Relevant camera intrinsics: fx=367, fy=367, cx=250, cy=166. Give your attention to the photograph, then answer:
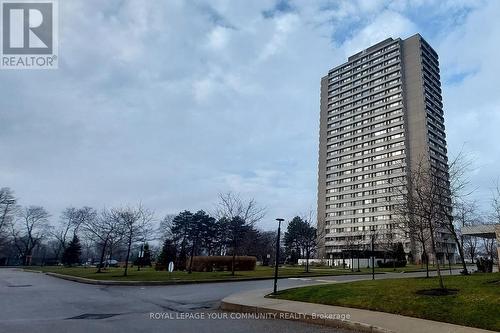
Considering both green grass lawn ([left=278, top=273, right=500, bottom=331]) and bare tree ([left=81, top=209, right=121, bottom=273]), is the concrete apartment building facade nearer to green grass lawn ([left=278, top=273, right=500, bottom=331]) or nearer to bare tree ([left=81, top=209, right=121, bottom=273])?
Answer: bare tree ([left=81, top=209, right=121, bottom=273])

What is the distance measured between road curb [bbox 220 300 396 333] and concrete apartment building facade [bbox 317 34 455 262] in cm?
9277

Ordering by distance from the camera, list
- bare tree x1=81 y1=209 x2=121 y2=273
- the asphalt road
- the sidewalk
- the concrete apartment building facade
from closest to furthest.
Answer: the sidewalk, the asphalt road, bare tree x1=81 y1=209 x2=121 y2=273, the concrete apartment building facade

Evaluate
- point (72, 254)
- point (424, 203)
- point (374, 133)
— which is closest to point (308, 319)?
point (424, 203)

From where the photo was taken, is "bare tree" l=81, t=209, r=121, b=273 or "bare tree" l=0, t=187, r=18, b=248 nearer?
"bare tree" l=81, t=209, r=121, b=273

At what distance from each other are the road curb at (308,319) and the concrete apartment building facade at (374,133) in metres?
92.8

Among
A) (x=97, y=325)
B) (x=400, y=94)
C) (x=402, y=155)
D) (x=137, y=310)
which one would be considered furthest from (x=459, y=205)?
(x=400, y=94)

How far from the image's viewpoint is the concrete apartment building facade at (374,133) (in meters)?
107

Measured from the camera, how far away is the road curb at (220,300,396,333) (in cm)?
866

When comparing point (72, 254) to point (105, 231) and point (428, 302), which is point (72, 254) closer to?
point (105, 231)

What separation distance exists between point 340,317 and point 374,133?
376 feet

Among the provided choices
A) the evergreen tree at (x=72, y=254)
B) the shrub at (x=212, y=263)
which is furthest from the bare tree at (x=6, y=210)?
the shrub at (x=212, y=263)

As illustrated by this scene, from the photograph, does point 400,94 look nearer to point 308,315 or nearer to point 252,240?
point 252,240

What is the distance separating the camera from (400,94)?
112375mm

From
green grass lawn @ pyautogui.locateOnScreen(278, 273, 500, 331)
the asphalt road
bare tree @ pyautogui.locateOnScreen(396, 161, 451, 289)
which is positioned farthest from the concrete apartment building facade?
the asphalt road
